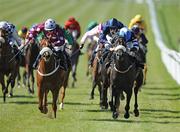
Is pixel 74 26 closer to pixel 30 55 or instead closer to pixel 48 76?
pixel 30 55

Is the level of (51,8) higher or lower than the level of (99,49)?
higher

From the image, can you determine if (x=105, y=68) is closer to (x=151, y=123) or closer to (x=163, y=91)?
(x=151, y=123)

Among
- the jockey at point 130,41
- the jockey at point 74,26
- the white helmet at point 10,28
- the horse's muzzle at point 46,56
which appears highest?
the jockey at point 74,26

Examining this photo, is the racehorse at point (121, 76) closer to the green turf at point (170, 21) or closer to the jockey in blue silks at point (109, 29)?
the jockey in blue silks at point (109, 29)

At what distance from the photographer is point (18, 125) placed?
14.2m

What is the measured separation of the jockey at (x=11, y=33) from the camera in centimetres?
1762

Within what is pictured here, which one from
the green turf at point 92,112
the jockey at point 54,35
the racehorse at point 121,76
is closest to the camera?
the green turf at point 92,112

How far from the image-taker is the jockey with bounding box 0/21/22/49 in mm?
17616

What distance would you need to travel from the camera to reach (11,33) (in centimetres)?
1809

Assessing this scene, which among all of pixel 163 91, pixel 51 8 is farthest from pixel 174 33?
pixel 163 91

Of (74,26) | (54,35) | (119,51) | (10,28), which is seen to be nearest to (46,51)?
(54,35)

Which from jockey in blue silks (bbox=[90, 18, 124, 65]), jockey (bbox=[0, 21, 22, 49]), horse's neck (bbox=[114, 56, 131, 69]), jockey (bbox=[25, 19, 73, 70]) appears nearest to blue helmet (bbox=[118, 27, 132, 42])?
horse's neck (bbox=[114, 56, 131, 69])

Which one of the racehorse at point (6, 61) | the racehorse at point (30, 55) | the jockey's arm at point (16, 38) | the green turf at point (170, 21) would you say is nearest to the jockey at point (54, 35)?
the racehorse at point (6, 61)

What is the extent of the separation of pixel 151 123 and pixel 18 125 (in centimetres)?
252
